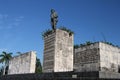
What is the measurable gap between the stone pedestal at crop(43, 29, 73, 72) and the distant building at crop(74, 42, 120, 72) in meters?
2.68

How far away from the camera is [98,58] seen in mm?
13352

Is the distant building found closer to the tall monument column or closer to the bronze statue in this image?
the tall monument column

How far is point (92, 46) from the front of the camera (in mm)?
13945

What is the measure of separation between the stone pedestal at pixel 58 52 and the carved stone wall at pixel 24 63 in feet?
23.9

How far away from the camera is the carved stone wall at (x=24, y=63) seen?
17548 mm

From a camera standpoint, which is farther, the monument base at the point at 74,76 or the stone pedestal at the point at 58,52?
the stone pedestal at the point at 58,52

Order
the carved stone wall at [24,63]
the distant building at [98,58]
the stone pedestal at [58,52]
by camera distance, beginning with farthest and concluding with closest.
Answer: the carved stone wall at [24,63]
the distant building at [98,58]
the stone pedestal at [58,52]

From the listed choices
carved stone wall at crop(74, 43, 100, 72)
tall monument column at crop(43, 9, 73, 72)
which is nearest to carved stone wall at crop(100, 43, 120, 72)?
carved stone wall at crop(74, 43, 100, 72)

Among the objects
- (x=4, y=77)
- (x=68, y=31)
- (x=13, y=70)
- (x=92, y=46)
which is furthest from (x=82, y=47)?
(x=13, y=70)

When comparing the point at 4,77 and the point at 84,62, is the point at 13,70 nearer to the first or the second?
the point at 4,77

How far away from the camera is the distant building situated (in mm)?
13305

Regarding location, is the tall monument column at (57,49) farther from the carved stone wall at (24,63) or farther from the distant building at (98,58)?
the carved stone wall at (24,63)

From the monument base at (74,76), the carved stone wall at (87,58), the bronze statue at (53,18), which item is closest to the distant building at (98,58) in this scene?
the carved stone wall at (87,58)

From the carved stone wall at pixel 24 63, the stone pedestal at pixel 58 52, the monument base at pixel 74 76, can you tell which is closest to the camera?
the monument base at pixel 74 76
